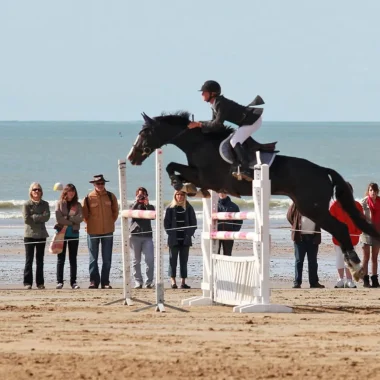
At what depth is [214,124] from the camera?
1295 centimetres

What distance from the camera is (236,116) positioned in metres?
12.8

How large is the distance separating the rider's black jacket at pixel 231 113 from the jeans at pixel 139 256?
16.5ft

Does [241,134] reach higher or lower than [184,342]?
higher

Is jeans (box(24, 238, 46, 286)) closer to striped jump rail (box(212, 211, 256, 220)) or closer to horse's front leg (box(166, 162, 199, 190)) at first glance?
striped jump rail (box(212, 211, 256, 220))

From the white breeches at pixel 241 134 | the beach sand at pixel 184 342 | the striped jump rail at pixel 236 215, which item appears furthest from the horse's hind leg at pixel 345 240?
the white breeches at pixel 241 134

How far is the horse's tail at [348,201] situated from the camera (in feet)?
43.3

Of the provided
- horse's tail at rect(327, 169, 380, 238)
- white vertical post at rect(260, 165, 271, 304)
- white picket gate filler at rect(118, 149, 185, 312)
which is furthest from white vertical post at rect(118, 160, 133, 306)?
horse's tail at rect(327, 169, 380, 238)

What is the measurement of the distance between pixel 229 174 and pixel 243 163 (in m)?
0.27

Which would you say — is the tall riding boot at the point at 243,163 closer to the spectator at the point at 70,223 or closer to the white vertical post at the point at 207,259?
the white vertical post at the point at 207,259

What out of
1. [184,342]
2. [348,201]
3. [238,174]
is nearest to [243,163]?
[238,174]

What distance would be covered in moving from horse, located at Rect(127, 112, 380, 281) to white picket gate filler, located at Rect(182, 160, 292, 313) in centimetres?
49

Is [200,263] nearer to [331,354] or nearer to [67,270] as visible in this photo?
[67,270]

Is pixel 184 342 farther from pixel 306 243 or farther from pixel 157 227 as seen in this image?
pixel 306 243

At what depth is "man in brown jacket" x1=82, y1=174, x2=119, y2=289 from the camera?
17381 mm
